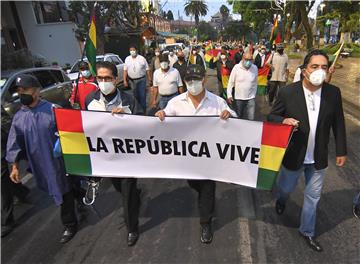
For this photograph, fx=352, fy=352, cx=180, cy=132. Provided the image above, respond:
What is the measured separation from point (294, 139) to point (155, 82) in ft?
15.2

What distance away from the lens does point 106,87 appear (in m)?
3.56

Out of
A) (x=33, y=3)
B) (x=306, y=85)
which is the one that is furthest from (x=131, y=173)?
(x=33, y=3)

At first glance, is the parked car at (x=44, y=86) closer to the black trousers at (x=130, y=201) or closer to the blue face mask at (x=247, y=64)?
the blue face mask at (x=247, y=64)

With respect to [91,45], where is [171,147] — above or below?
below

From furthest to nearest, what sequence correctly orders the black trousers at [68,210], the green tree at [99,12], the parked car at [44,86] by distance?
the green tree at [99,12] < the parked car at [44,86] < the black trousers at [68,210]

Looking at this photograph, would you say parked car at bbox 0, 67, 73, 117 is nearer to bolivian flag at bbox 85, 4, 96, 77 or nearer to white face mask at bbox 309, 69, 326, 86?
bolivian flag at bbox 85, 4, 96, 77

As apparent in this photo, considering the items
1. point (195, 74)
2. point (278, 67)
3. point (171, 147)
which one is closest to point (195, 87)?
point (195, 74)

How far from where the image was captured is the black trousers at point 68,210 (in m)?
3.85

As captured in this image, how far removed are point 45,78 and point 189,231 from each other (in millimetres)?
6886

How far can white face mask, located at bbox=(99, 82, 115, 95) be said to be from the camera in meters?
3.54

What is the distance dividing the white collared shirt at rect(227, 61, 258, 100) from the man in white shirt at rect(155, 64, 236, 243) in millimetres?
3241

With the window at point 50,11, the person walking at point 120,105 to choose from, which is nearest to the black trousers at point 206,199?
the person walking at point 120,105

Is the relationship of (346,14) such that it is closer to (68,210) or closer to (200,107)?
(200,107)

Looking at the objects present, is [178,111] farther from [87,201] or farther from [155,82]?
[155,82]
